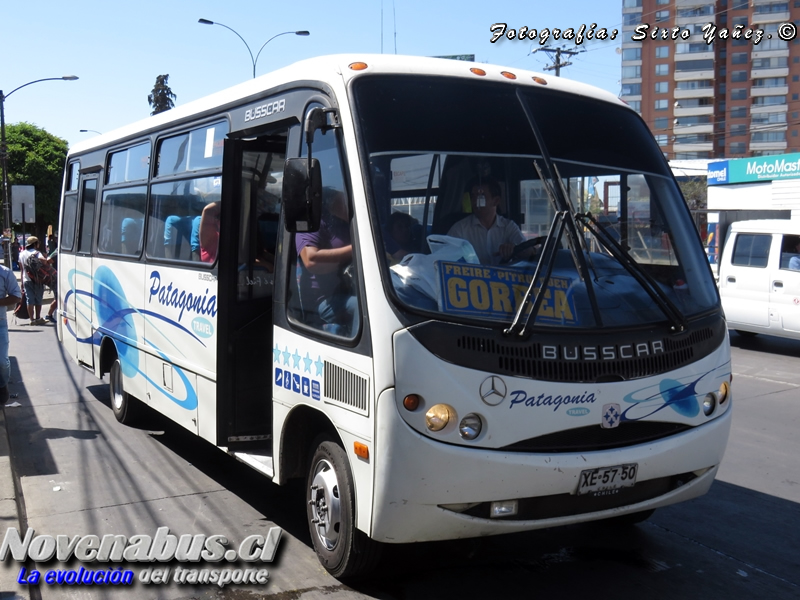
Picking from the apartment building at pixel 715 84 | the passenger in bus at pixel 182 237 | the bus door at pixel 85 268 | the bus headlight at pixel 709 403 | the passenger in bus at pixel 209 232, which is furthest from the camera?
the apartment building at pixel 715 84

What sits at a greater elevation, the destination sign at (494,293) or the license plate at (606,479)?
the destination sign at (494,293)

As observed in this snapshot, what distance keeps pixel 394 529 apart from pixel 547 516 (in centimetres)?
77

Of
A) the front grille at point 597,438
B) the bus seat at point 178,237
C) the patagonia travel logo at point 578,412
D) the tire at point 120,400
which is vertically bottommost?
the tire at point 120,400

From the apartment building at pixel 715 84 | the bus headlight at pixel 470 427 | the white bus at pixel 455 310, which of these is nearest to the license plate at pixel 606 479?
the white bus at pixel 455 310

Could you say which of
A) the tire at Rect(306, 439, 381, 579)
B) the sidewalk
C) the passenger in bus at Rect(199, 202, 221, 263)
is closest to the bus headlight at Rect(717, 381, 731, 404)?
the tire at Rect(306, 439, 381, 579)

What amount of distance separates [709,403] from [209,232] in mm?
3525

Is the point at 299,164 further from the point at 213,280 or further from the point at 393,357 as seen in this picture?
the point at 213,280

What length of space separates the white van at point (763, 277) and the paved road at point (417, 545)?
186 inches

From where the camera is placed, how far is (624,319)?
4.32 meters

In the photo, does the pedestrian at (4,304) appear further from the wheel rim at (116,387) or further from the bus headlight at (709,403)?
the bus headlight at (709,403)

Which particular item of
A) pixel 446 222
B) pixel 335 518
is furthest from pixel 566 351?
pixel 335 518

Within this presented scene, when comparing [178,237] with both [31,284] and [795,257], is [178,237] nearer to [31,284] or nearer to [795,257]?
[795,257]

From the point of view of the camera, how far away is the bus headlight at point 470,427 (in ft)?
12.8

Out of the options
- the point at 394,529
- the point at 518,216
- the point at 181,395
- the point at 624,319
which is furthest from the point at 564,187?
the point at 181,395
